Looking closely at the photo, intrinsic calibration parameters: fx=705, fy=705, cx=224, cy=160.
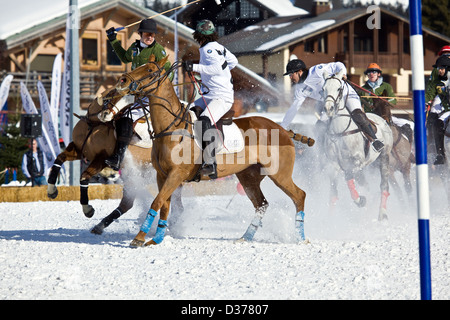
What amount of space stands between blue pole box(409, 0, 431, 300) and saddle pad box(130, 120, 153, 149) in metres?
5.72

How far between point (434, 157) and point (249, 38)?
12.1 m

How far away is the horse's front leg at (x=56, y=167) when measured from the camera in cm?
962

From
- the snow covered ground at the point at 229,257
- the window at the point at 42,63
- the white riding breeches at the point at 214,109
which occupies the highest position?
the window at the point at 42,63

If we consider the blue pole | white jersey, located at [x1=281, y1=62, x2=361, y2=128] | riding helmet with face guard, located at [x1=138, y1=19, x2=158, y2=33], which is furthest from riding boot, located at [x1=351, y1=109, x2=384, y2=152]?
the blue pole

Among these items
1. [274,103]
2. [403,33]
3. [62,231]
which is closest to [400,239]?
[62,231]

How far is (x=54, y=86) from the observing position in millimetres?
19234

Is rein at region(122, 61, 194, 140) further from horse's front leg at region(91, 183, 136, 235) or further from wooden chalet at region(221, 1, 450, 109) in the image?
wooden chalet at region(221, 1, 450, 109)

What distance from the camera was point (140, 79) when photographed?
832 centimetres

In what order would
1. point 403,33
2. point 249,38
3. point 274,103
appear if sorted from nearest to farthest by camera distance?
point 249,38 → point 274,103 → point 403,33

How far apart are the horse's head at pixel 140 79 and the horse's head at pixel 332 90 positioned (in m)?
3.74

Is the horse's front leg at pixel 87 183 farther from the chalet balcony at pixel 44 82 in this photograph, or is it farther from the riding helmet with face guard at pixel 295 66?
the chalet balcony at pixel 44 82

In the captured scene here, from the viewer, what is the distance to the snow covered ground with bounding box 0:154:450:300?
242 inches

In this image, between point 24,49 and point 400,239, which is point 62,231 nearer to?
point 400,239

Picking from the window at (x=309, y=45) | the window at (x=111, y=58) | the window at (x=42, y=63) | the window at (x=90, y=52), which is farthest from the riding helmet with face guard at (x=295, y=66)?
the window at (x=309, y=45)
